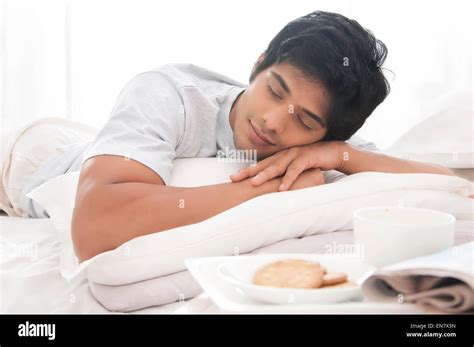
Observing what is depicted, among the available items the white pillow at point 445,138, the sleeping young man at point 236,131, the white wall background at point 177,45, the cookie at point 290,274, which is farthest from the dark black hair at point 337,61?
the white wall background at point 177,45

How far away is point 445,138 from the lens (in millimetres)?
1368

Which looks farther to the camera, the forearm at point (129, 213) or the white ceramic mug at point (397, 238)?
the forearm at point (129, 213)

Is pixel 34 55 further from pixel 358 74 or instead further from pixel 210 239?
pixel 210 239

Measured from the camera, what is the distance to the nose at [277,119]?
0.86 m

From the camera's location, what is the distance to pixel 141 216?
0.68 m

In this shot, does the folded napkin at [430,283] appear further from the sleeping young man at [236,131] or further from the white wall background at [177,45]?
the white wall background at [177,45]

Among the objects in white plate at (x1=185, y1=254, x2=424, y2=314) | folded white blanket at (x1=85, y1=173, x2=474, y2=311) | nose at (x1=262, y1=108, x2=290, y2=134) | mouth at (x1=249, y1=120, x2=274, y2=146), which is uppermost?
nose at (x1=262, y1=108, x2=290, y2=134)

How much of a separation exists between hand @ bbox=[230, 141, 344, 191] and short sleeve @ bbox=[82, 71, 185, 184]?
11cm

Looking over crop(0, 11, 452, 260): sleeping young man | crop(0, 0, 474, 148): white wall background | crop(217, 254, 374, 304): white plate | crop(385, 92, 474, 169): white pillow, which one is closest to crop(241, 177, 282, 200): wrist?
crop(0, 11, 452, 260): sleeping young man

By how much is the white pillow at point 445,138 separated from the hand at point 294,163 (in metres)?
0.46

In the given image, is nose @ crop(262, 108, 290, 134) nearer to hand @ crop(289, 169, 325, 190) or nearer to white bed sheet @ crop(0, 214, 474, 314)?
hand @ crop(289, 169, 325, 190)

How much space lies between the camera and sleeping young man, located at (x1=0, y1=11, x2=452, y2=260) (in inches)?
27.1
